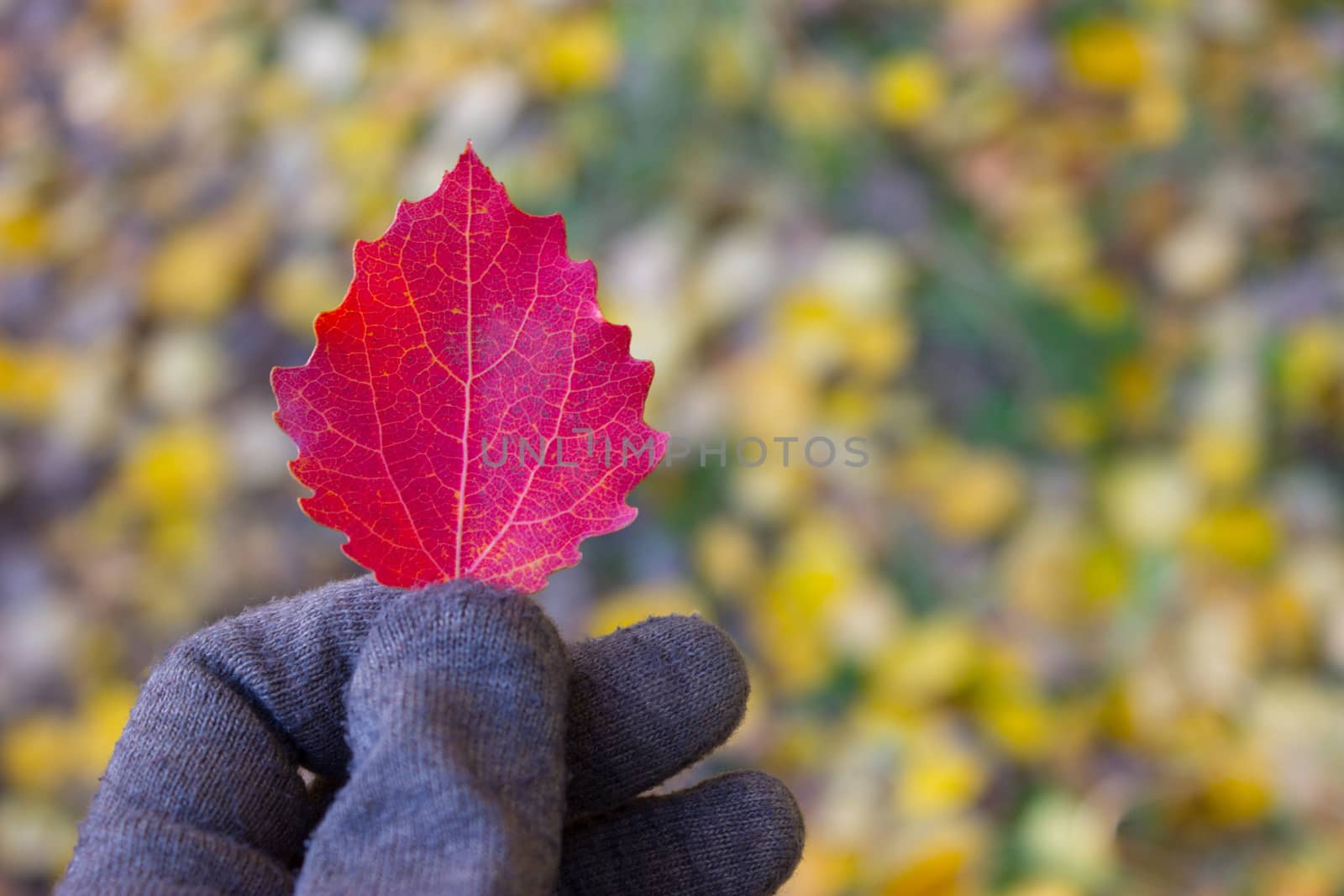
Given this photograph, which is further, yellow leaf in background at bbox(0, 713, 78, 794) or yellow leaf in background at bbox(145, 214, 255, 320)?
yellow leaf in background at bbox(145, 214, 255, 320)

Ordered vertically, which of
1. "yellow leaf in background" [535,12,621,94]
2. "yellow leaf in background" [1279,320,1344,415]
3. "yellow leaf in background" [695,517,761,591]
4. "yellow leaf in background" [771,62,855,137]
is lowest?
"yellow leaf in background" [695,517,761,591]

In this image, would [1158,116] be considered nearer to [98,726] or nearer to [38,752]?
[98,726]

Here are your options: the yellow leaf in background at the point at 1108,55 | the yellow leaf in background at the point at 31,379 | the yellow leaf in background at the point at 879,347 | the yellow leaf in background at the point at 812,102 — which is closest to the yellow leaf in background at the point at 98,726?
the yellow leaf in background at the point at 31,379

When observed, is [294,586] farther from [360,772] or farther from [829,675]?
[360,772]

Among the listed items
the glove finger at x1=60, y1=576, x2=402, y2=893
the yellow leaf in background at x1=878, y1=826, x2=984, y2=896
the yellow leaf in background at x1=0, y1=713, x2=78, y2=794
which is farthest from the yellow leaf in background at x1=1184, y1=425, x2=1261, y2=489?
the yellow leaf in background at x1=0, y1=713, x2=78, y2=794

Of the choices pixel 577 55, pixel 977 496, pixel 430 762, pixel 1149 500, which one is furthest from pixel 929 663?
pixel 577 55

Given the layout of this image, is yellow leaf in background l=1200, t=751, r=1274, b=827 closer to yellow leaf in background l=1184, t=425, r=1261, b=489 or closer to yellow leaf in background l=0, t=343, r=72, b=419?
yellow leaf in background l=1184, t=425, r=1261, b=489

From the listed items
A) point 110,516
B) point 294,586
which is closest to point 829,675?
point 294,586
